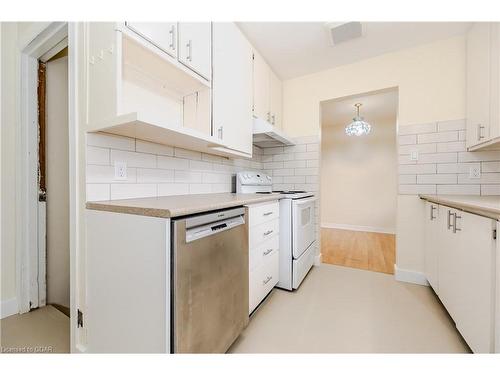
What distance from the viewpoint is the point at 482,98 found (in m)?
1.75

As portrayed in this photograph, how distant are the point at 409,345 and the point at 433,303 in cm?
73

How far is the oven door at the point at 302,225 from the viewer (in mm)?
2027

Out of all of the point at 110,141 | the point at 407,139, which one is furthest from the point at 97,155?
the point at 407,139

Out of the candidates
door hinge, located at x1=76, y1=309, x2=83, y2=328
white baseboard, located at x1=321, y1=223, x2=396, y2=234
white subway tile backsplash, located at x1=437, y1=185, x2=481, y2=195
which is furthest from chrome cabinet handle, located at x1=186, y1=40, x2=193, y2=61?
white baseboard, located at x1=321, y1=223, x2=396, y2=234

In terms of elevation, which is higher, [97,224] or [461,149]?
[461,149]

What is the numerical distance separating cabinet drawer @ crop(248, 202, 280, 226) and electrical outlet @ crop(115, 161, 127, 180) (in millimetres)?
807

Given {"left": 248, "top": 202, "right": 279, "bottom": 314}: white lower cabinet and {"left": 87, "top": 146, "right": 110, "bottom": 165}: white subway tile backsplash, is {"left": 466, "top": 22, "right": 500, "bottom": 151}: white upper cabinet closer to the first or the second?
{"left": 248, "top": 202, "right": 279, "bottom": 314}: white lower cabinet

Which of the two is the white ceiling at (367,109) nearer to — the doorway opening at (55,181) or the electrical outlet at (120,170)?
the electrical outlet at (120,170)

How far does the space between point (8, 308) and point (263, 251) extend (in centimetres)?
187

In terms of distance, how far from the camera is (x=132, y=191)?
4.57 ft
